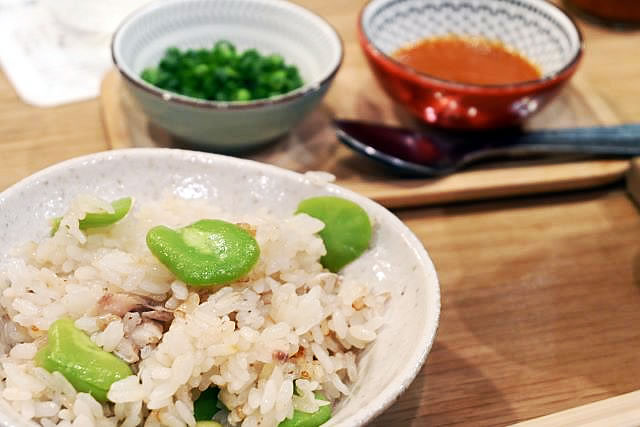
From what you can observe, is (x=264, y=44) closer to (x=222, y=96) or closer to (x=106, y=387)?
(x=222, y=96)

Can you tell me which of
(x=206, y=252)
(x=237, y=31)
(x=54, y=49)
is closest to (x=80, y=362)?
(x=206, y=252)

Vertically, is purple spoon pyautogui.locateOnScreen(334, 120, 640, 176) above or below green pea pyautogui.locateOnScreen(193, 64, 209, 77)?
below

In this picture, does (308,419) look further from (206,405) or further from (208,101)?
(208,101)

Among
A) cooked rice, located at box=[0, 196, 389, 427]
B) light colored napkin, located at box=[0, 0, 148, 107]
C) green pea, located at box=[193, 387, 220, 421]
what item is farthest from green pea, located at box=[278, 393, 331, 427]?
light colored napkin, located at box=[0, 0, 148, 107]

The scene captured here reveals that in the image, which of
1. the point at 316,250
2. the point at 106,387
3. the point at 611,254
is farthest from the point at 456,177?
the point at 106,387

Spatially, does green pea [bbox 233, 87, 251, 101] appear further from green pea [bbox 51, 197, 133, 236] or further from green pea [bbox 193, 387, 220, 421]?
green pea [bbox 193, 387, 220, 421]

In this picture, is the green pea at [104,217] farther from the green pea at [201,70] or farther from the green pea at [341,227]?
the green pea at [201,70]

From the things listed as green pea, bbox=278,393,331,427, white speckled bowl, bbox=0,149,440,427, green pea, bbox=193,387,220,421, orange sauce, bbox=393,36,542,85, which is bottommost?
orange sauce, bbox=393,36,542,85
